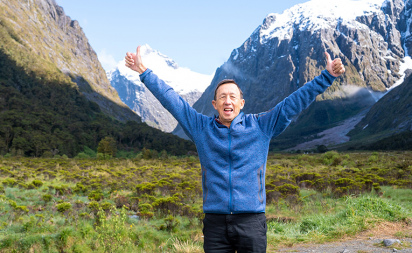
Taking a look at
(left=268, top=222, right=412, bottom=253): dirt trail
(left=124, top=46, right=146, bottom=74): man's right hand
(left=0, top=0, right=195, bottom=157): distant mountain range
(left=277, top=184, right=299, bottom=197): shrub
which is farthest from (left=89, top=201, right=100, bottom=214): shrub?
(left=0, top=0, right=195, bottom=157): distant mountain range

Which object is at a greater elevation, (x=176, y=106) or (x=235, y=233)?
(x=176, y=106)

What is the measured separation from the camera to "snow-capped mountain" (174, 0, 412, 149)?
14362 cm

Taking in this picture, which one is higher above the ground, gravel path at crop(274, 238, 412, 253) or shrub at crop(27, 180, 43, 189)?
shrub at crop(27, 180, 43, 189)

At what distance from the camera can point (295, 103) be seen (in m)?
2.33

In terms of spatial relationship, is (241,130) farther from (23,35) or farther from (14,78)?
(23,35)

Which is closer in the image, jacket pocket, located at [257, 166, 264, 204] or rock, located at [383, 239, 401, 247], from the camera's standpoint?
jacket pocket, located at [257, 166, 264, 204]

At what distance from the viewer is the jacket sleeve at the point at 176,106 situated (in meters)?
2.54

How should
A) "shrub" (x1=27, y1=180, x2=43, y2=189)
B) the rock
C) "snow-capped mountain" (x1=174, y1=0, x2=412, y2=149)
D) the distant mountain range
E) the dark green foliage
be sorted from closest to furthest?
1. the rock
2. "shrub" (x1=27, y1=180, x2=43, y2=189)
3. the dark green foliage
4. the distant mountain range
5. "snow-capped mountain" (x1=174, y1=0, x2=412, y2=149)

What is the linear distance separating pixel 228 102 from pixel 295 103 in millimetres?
535

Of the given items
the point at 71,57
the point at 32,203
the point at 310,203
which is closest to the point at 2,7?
the point at 71,57

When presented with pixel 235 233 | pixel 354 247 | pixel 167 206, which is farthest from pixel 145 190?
pixel 235 233

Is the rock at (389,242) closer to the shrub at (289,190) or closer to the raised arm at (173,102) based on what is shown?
the raised arm at (173,102)

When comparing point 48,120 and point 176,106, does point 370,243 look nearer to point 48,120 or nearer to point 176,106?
point 176,106

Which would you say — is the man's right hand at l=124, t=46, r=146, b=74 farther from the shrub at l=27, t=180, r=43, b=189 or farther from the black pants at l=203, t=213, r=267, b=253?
the shrub at l=27, t=180, r=43, b=189
